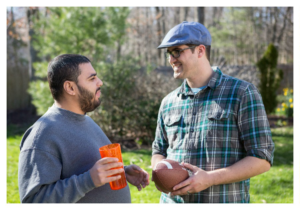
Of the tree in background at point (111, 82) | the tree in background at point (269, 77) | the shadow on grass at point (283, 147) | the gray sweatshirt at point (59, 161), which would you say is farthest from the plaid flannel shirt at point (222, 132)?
the tree in background at point (269, 77)

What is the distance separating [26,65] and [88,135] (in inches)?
566

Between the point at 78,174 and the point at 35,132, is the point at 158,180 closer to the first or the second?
the point at 78,174

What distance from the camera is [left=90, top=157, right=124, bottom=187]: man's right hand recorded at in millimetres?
1696

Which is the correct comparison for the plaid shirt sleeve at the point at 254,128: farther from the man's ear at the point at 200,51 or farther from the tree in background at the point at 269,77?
the tree in background at the point at 269,77

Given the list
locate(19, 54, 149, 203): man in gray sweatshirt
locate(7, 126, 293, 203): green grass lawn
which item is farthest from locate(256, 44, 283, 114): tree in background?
locate(19, 54, 149, 203): man in gray sweatshirt

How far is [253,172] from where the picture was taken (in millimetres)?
1996

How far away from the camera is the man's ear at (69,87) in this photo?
2.00 metres

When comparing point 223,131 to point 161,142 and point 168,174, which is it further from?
point 161,142

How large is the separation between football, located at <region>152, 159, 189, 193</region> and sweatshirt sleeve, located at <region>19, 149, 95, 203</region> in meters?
0.64

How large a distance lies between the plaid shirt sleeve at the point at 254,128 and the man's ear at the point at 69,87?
1.25 meters

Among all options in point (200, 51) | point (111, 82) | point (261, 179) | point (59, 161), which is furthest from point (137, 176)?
point (111, 82)

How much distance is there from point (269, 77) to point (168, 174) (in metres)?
9.69

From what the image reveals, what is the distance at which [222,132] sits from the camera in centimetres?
211

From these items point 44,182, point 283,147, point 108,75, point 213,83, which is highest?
point 108,75
